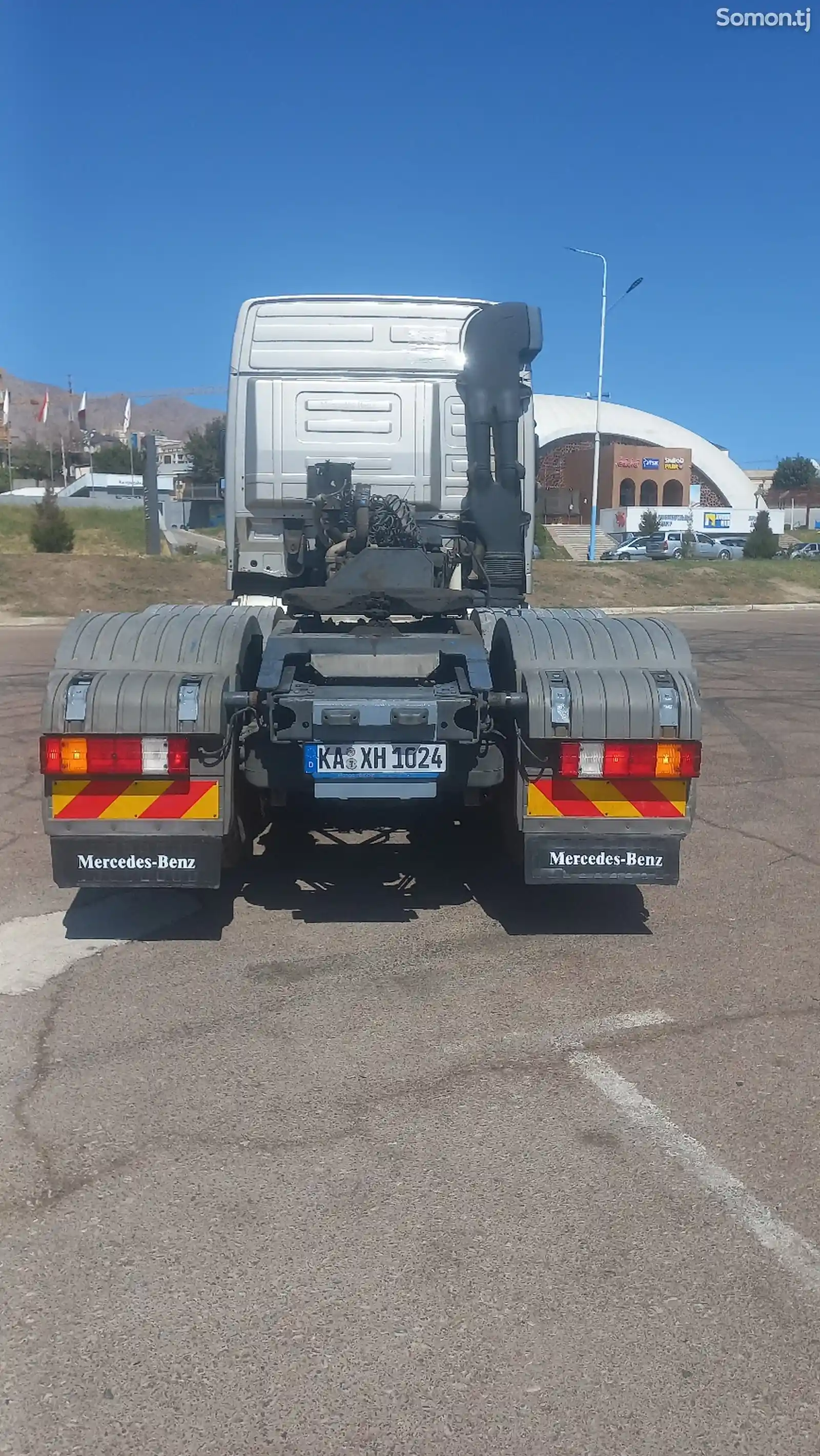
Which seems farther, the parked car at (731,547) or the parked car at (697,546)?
the parked car at (731,547)

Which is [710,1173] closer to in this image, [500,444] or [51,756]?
[51,756]

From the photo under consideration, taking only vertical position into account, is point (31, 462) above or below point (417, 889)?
above

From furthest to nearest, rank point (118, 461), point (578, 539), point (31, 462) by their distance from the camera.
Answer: point (31, 462), point (118, 461), point (578, 539)

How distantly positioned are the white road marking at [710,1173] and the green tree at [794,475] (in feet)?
404

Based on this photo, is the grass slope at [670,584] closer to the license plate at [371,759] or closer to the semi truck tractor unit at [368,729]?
the semi truck tractor unit at [368,729]

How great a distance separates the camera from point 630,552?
55.3 metres

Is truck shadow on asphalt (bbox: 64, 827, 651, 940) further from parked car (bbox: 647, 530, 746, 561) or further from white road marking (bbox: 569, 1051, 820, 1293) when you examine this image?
parked car (bbox: 647, 530, 746, 561)

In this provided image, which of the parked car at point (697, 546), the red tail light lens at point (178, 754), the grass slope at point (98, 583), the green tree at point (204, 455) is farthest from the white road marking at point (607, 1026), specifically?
the green tree at point (204, 455)

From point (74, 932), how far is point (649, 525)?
2687 inches

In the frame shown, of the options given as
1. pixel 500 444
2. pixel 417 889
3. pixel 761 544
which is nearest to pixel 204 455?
pixel 761 544

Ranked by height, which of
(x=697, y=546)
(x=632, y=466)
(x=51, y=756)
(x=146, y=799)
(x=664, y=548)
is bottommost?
(x=146, y=799)

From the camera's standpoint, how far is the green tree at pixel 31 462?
346 feet

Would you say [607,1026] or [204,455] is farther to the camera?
[204,455]

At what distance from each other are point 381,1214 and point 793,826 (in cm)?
495
